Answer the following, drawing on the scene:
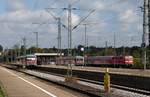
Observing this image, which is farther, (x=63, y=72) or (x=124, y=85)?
(x=63, y=72)

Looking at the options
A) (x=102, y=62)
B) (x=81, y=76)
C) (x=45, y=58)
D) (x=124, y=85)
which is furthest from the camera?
(x=45, y=58)

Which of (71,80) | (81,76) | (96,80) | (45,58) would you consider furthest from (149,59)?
(45,58)

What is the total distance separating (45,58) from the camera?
14900 centimetres

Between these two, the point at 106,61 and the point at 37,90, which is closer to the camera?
the point at 37,90

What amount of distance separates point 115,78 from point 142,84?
25.4 feet

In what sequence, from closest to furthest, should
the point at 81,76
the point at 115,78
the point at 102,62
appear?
the point at 115,78, the point at 81,76, the point at 102,62

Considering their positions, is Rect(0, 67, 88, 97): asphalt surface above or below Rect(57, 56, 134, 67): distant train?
below

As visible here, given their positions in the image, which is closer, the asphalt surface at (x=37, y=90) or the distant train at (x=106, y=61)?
Result: the asphalt surface at (x=37, y=90)

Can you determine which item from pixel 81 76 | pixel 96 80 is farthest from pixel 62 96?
pixel 81 76

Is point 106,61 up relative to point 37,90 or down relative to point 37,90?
up

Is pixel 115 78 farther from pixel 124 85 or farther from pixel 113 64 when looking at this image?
pixel 113 64

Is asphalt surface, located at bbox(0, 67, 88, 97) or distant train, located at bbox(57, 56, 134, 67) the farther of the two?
distant train, located at bbox(57, 56, 134, 67)

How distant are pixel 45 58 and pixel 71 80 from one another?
111 metres

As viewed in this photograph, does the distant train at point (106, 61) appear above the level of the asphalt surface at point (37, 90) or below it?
above
